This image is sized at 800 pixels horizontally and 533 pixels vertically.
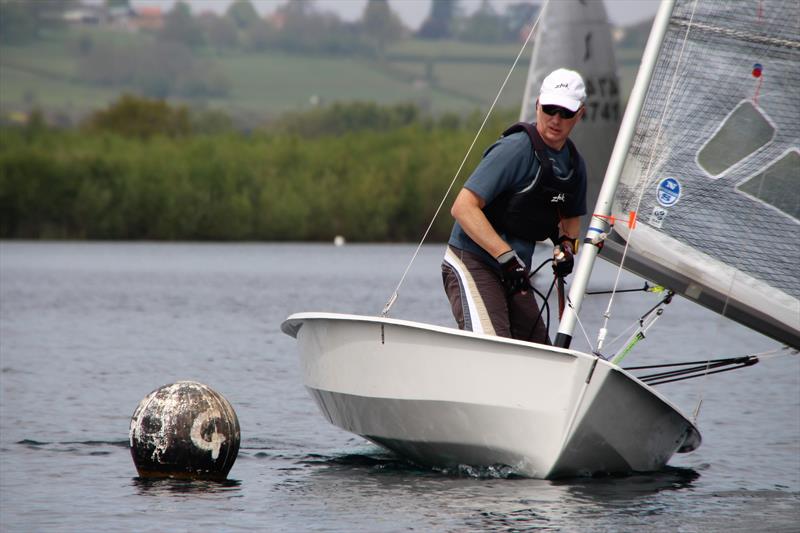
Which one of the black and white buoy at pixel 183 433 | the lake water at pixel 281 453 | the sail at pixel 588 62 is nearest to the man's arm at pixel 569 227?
the lake water at pixel 281 453

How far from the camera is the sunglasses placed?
28.0 ft

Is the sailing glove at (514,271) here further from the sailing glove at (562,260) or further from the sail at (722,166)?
the sail at (722,166)

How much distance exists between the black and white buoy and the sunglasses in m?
2.64

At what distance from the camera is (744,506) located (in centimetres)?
909

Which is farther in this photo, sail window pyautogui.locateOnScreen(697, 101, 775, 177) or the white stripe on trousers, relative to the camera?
sail window pyautogui.locateOnScreen(697, 101, 775, 177)

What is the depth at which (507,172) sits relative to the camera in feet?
28.1

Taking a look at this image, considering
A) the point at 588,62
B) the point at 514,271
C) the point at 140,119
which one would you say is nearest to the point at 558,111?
the point at 514,271

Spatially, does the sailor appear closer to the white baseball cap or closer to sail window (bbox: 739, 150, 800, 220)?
the white baseball cap

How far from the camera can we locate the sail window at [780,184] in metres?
9.13

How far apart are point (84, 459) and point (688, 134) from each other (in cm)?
456

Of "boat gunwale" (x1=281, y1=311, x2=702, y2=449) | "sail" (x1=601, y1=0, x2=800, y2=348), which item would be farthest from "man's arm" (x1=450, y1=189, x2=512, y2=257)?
"sail" (x1=601, y1=0, x2=800, y2=348)

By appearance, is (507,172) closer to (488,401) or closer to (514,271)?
(514,271)

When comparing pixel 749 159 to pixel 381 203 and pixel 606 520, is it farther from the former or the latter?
pixel 381 203

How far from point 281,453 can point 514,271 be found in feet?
10.1
